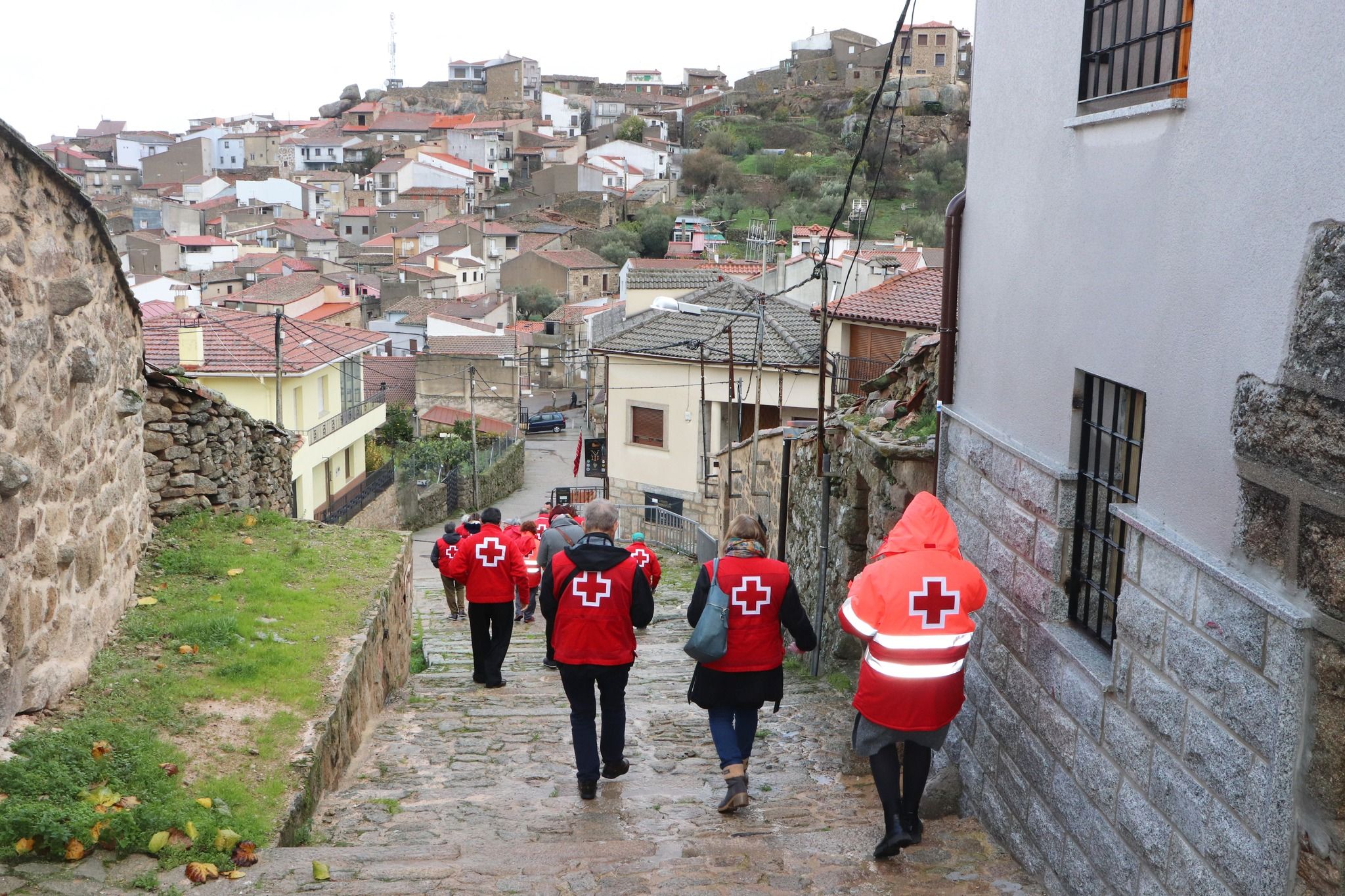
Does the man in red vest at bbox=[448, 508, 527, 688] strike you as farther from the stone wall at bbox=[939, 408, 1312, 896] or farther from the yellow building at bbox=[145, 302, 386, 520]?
the yellow building at bbox=[145, 302, 386, 520]

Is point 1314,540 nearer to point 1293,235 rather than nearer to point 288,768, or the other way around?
point 1293,235

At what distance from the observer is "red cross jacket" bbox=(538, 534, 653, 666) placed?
6285 mm

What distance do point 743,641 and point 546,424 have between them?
46.0 meters

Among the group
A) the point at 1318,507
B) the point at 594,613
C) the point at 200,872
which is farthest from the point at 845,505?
the point at 1318,507

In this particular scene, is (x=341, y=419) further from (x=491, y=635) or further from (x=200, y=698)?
(x=200, y=698)

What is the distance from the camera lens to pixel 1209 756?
384 centimetres

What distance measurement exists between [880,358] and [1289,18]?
62.6ft

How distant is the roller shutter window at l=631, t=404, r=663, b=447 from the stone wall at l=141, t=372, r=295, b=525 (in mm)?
15976

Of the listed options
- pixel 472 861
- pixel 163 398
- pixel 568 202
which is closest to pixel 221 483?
pixel 163 398

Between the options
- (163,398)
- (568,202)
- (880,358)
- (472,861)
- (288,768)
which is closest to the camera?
(472,861)

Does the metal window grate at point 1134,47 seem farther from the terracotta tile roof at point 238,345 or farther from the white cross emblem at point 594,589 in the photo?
the terracotta tile roof at point 238,345

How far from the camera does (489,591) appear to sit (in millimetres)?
9484

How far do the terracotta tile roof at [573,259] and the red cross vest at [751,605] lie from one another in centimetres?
6737

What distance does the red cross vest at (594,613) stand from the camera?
247 inches
